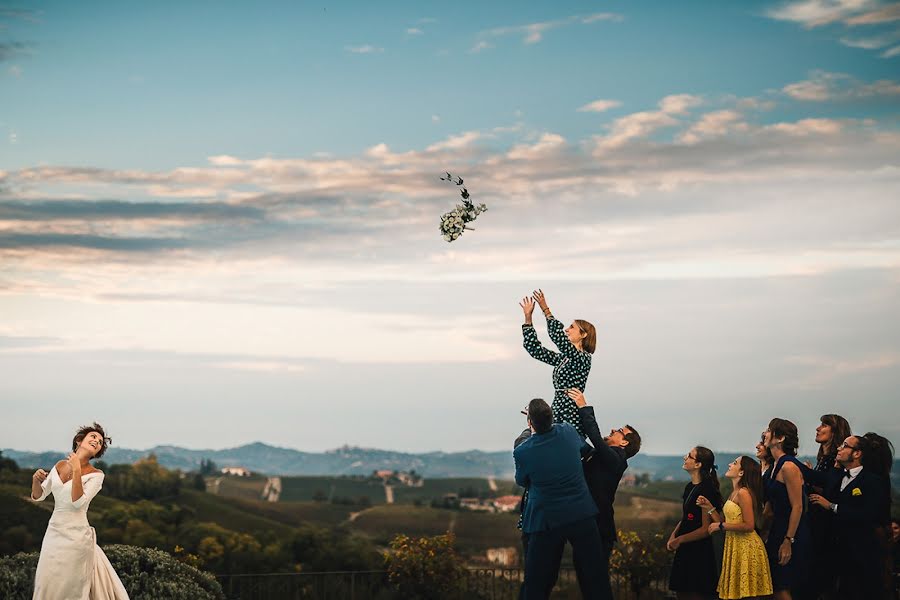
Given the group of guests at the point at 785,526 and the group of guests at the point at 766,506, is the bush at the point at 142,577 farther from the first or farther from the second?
the group of guests at the point at 785,526

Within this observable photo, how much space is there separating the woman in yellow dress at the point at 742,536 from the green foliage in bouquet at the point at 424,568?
29.3 ft

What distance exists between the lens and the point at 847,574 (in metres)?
11.6

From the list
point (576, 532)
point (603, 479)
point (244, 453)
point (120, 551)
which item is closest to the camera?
point (576, 532)

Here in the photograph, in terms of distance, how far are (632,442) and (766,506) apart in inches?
66.4

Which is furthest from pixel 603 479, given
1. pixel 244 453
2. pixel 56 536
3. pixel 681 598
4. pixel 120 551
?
pixel 244 453

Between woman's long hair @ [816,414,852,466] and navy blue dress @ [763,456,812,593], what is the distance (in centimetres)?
59

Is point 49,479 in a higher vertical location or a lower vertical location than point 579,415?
lower

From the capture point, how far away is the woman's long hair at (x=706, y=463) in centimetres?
1138

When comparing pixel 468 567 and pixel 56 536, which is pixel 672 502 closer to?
pixel 468 567

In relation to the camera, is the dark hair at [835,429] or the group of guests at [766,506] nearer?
the group of guests at [766,506]

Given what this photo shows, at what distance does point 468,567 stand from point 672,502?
1906 inches

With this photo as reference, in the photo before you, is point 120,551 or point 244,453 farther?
point 244,453

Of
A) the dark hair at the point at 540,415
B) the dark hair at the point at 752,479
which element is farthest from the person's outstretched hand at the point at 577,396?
the dark hair at the point at 752,479

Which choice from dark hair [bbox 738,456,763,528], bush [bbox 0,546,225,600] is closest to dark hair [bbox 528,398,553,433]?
dark hair [bbox 738,456,763,528]
